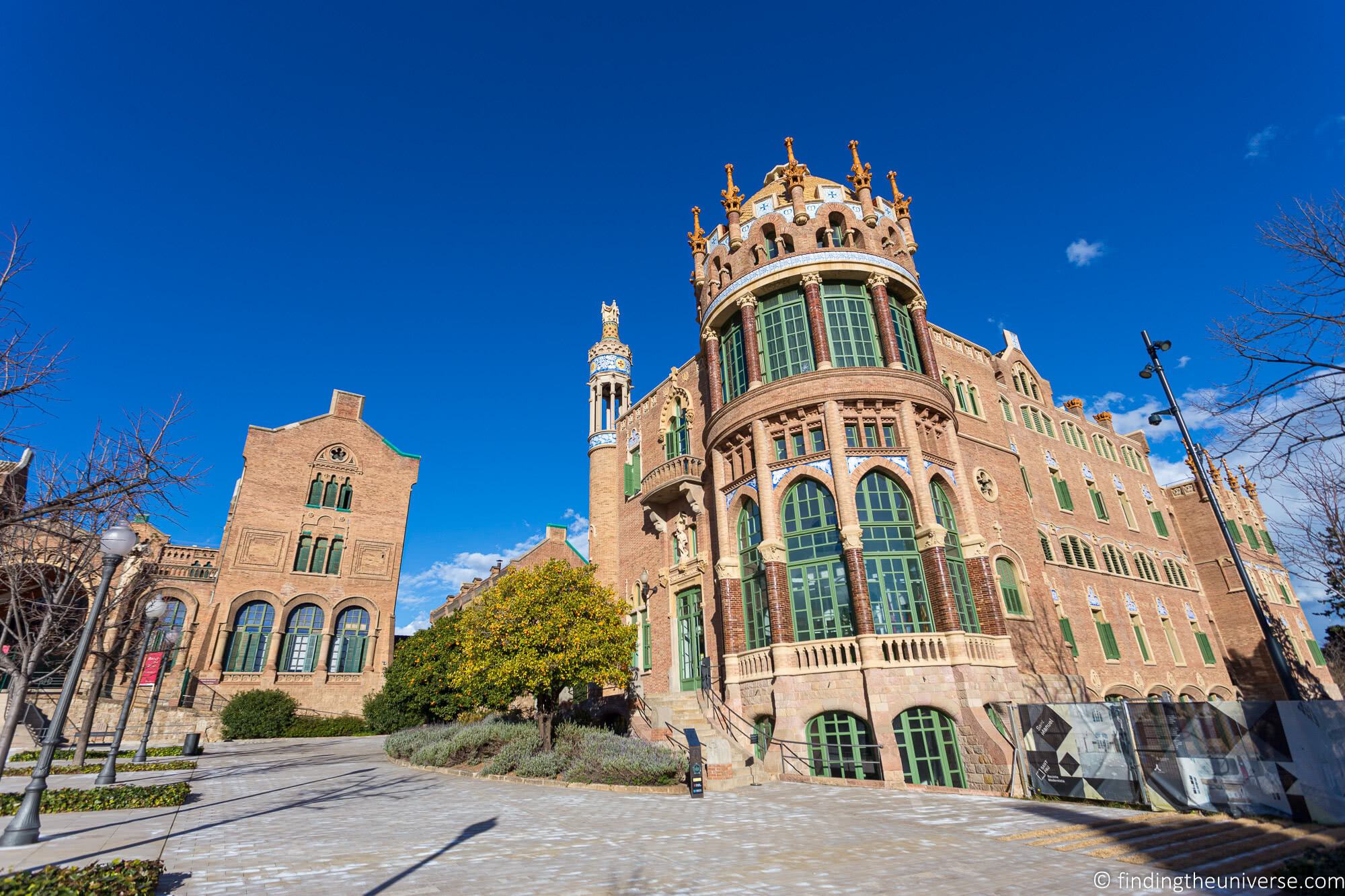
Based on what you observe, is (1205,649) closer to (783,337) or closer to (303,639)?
(783,337)

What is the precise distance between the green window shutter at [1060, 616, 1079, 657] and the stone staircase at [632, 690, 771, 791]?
13.7 m

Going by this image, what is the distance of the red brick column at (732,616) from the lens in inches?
757

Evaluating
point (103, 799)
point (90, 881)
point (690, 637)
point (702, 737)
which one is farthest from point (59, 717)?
point (690, 637)

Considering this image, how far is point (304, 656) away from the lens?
3234cm

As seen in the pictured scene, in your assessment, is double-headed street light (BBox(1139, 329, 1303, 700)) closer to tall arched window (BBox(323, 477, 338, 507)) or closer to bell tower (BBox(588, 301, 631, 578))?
bell tower (BBox(588, 301, 631, 578))

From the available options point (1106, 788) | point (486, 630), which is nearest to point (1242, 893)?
point (1106, 788)

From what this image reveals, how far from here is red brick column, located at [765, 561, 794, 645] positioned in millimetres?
17656

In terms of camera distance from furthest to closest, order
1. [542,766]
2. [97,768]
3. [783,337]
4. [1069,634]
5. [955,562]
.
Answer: [1069,634] < [783,337] < [955,562] < [97,768] < [542,766]

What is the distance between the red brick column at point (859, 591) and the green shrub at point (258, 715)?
26458 millimetres

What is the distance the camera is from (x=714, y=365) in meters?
22.8

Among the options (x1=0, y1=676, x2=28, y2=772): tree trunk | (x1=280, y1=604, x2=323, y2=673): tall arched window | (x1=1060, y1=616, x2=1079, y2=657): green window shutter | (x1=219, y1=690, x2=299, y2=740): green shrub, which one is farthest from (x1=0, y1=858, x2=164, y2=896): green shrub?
(x1=280, y1=604, x2=323, y2=673): tall arched window

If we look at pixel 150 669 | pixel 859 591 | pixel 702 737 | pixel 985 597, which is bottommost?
pixel 702 737

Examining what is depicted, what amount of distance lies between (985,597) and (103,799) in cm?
1964

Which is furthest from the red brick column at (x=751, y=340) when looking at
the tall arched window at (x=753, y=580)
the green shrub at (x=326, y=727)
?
the green shrub at (x=326, y=727)
